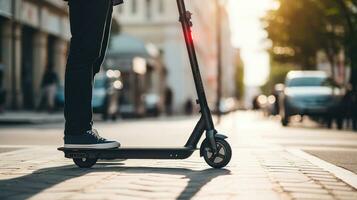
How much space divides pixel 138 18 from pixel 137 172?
5897 cm

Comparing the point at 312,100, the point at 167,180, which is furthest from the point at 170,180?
the point at 312,100

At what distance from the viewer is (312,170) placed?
5578mm

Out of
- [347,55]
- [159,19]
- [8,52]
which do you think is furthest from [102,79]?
[159,19]

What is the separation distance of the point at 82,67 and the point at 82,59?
0.06 m

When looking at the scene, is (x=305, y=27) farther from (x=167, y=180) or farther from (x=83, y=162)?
(x=167, y=180)

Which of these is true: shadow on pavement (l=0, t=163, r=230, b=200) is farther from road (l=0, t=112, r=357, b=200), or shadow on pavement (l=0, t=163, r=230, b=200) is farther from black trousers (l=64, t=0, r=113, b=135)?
black trousers (l=64, t=0, r=113, b=135)

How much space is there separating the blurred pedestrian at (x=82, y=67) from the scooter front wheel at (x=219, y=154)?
26.8 inches

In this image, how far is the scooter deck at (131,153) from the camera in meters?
5.32

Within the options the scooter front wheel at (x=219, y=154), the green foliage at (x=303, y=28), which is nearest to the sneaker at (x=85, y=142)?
the scooter front wheel at (x=219, y=154)

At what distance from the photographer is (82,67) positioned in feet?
17.7

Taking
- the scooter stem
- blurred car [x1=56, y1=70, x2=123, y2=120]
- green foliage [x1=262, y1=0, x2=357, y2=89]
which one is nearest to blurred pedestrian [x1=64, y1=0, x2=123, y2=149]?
the scooter stem

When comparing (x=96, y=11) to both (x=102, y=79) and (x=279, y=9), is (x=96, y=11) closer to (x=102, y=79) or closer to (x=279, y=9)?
(x=102, y=79)

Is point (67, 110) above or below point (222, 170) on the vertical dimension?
above

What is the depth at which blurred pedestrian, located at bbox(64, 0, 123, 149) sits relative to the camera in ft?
17.6
